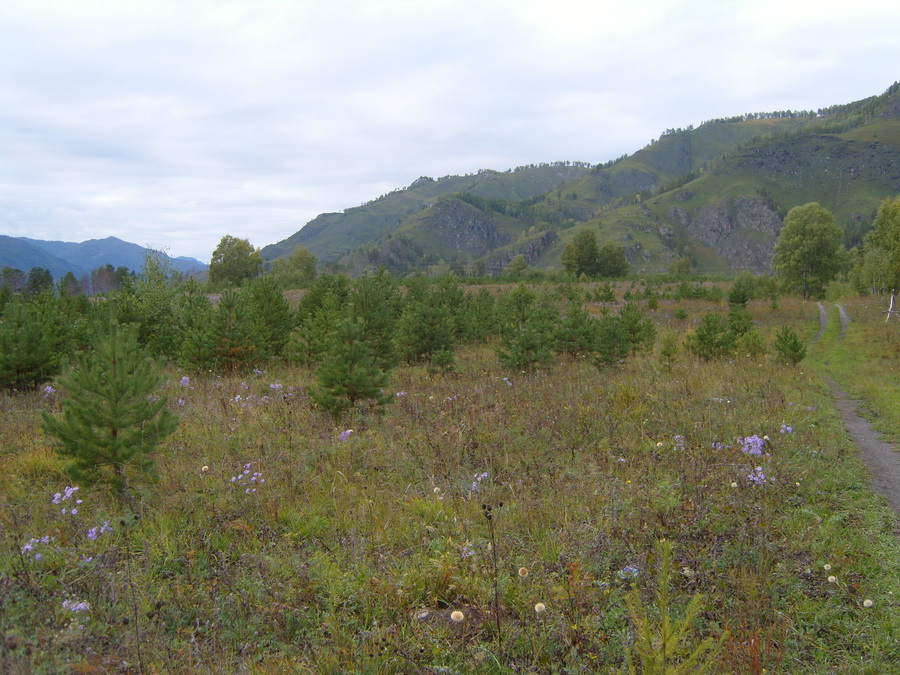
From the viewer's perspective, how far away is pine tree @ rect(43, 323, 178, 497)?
5367 mm

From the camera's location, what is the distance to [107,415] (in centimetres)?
542

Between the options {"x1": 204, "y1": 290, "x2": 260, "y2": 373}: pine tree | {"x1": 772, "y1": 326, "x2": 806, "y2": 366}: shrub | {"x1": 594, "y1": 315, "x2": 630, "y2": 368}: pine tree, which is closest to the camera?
{"x1": 204, "y1": 290, "x2": 260, "y2": 373}: pine tree

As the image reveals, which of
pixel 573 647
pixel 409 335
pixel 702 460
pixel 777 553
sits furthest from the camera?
pixel 409 335

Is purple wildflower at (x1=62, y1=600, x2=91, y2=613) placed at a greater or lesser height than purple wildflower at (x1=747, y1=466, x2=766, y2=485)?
greater

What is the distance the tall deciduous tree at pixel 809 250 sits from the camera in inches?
1953

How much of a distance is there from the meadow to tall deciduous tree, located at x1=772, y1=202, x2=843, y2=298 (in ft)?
172

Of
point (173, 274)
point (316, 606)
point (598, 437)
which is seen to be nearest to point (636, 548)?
point (316, 606)

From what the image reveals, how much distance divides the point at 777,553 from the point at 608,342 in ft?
36.5

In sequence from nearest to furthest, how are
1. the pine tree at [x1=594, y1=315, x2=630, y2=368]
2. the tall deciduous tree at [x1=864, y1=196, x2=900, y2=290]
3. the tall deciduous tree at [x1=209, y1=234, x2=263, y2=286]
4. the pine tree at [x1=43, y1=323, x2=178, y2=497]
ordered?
the pine tree at [x1=43, y1=323, x2=178, y2=497]
the pine tree at [x1=594, y1=315, x2=630, y2=368]
the tall deciduous tree at [x1=864, y1=196, x2=900, y2=290]
the tall deciduous tree at [x1=209, y1=234, x2=263, y2=286]

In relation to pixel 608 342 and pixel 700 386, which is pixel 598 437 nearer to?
pixel 700 386

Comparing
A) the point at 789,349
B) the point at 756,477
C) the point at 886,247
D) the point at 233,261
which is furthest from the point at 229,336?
the point at 233,261

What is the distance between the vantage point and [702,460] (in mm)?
6305

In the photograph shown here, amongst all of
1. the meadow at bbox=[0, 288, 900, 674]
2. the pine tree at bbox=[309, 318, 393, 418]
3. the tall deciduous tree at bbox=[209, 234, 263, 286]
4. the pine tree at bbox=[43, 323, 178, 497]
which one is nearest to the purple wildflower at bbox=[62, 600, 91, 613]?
the meadow at bbox=[0, 288, 900, 674]

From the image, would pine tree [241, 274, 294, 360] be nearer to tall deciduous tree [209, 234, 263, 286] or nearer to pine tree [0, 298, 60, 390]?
pine tree [0, 298, 60, 390]
